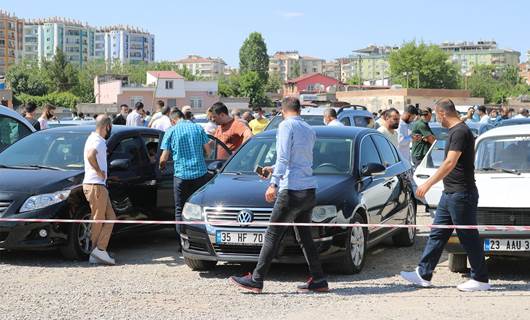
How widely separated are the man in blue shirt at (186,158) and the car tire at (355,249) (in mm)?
2170

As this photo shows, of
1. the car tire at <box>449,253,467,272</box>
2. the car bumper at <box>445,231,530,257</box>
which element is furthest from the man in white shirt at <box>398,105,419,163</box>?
the car bumper at <box>445,231,530,257</box>

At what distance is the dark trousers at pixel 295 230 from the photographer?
24.3 feet

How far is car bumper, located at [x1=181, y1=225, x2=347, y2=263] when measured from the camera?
→ 26.4ft

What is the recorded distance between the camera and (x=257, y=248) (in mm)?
8062

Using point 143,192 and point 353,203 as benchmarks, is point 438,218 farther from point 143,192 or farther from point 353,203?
point 143,192

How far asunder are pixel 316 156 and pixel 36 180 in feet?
10.8

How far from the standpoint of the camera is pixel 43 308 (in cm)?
711

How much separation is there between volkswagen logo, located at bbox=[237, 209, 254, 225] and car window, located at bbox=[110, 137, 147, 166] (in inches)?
116

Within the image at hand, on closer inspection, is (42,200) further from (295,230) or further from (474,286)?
(474,286)

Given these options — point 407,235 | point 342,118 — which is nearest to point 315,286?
point 407,235

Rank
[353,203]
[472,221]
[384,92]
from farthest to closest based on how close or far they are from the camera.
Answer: [384,92] → [353,203] → [472,221]

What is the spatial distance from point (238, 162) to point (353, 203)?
65.8 inches

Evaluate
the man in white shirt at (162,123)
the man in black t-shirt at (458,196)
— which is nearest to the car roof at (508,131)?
the man in black t-shirt at (458,196)

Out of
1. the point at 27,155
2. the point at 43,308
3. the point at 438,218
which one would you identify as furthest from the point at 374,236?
the point at 27,155
